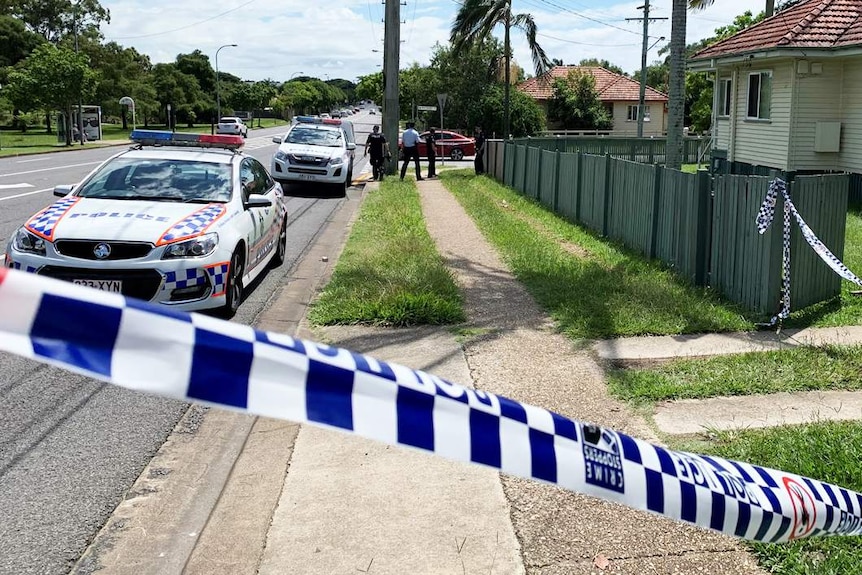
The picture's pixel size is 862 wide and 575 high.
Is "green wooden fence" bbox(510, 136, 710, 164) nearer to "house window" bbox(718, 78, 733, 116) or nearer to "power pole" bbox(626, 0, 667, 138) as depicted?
"house window" bbox(718, 78, 733, 116)

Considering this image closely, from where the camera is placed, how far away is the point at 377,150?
83.6ft

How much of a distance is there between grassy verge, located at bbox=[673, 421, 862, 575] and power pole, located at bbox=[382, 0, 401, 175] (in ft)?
74.6

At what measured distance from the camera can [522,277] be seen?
10.2 m

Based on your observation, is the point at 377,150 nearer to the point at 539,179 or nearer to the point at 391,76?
the point at 391,76

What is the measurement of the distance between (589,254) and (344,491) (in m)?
7.65

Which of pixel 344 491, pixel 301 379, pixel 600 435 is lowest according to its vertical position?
pixel 344 491

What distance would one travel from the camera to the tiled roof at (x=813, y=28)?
17938mm

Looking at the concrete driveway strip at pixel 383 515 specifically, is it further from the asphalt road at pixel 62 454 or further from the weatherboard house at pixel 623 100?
the weatherboard house at pixel 623 100

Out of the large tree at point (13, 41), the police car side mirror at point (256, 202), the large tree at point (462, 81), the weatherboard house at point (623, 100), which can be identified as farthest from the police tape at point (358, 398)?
the large tree at point (13, 41)

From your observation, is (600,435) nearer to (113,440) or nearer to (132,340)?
(132,340)

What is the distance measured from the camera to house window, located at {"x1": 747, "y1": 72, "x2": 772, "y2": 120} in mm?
20109

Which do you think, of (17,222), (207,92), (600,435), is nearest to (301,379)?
(600,435)

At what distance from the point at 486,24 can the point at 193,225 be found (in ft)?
87.4

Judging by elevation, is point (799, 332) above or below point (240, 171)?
below
